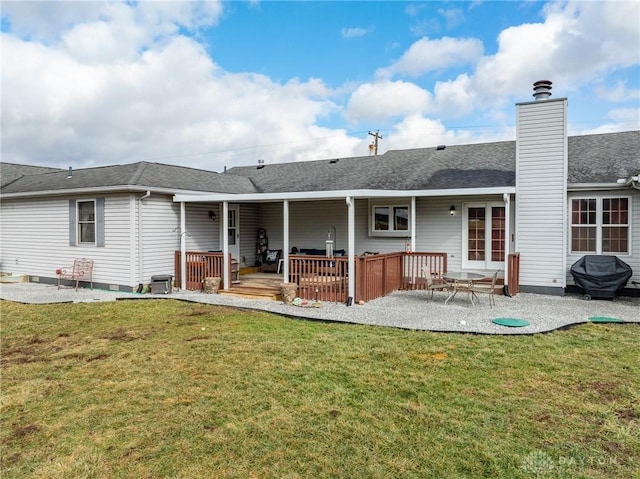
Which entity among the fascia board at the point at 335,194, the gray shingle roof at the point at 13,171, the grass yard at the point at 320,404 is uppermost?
the gray shingle roof at the point at 13,171

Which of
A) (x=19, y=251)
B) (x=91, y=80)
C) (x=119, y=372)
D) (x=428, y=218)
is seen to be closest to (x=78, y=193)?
(x=19, y=251)

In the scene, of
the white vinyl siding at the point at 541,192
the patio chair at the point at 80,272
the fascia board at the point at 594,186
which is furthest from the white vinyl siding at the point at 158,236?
the fascia board at the point at 594,186

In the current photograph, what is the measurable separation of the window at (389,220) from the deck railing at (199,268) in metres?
4.60

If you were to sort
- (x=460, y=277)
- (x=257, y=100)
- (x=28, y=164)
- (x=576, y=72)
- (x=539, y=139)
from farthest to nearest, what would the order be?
1. (x=257, y=100)
2. (x=28, y=164)
3. (x=576, y=72)
4. (x=539, y=139)
5. (x=460, y=277)

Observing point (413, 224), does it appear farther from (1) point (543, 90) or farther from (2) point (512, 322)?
(1) point (543, 90)

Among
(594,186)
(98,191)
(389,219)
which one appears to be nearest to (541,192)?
(594,186)

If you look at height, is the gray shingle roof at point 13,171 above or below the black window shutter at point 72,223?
above

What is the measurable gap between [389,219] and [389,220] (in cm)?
3

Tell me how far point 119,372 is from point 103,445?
1.80m

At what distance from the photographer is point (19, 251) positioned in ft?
43.6

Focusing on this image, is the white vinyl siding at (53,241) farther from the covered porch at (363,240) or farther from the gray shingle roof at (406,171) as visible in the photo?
the gray shingle roof at (406,171)

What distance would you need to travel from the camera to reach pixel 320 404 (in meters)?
4.03

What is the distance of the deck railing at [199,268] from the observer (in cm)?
1080

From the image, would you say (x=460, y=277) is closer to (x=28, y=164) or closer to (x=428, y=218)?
(x=428, y=218)
